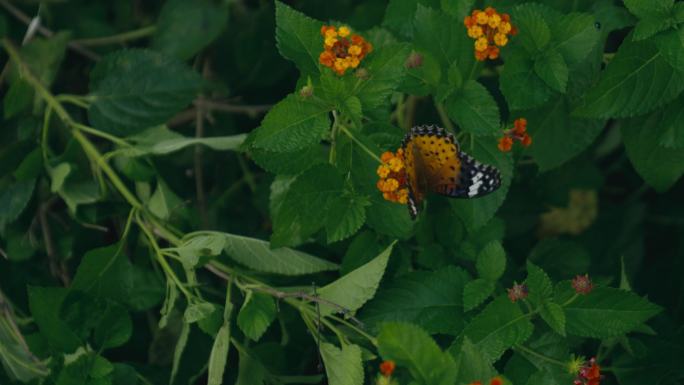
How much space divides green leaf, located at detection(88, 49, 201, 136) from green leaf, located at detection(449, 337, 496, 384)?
792 mm

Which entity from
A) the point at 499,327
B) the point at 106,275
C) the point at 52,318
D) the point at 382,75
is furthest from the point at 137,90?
the point at 499,327

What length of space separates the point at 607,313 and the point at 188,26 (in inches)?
42.4

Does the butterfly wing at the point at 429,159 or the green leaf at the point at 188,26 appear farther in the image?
the green leaf at the point at 188,26

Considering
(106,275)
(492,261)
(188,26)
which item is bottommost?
(106,275)

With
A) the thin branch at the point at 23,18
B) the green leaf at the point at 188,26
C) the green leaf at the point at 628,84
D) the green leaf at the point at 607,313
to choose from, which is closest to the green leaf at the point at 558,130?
the green leaf at the point at 628,84

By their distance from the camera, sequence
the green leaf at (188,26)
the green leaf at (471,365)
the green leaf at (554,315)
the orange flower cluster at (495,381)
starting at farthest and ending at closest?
the green leaf at (188,26) → the green leaf at (554,315) → the green leaf at (471,365) → the orange flower cluster at (495,381)

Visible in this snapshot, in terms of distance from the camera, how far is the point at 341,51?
1.37m

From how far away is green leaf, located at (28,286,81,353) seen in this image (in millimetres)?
1514

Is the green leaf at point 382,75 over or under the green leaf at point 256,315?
over

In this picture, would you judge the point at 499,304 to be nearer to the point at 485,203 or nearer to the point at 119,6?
the point at 485,203

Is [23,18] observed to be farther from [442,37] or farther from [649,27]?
[649,27]

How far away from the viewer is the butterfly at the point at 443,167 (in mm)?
1414

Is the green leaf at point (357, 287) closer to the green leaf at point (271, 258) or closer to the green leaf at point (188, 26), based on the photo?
the green leaf at point (271, 258)

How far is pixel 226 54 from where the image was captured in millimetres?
2236
